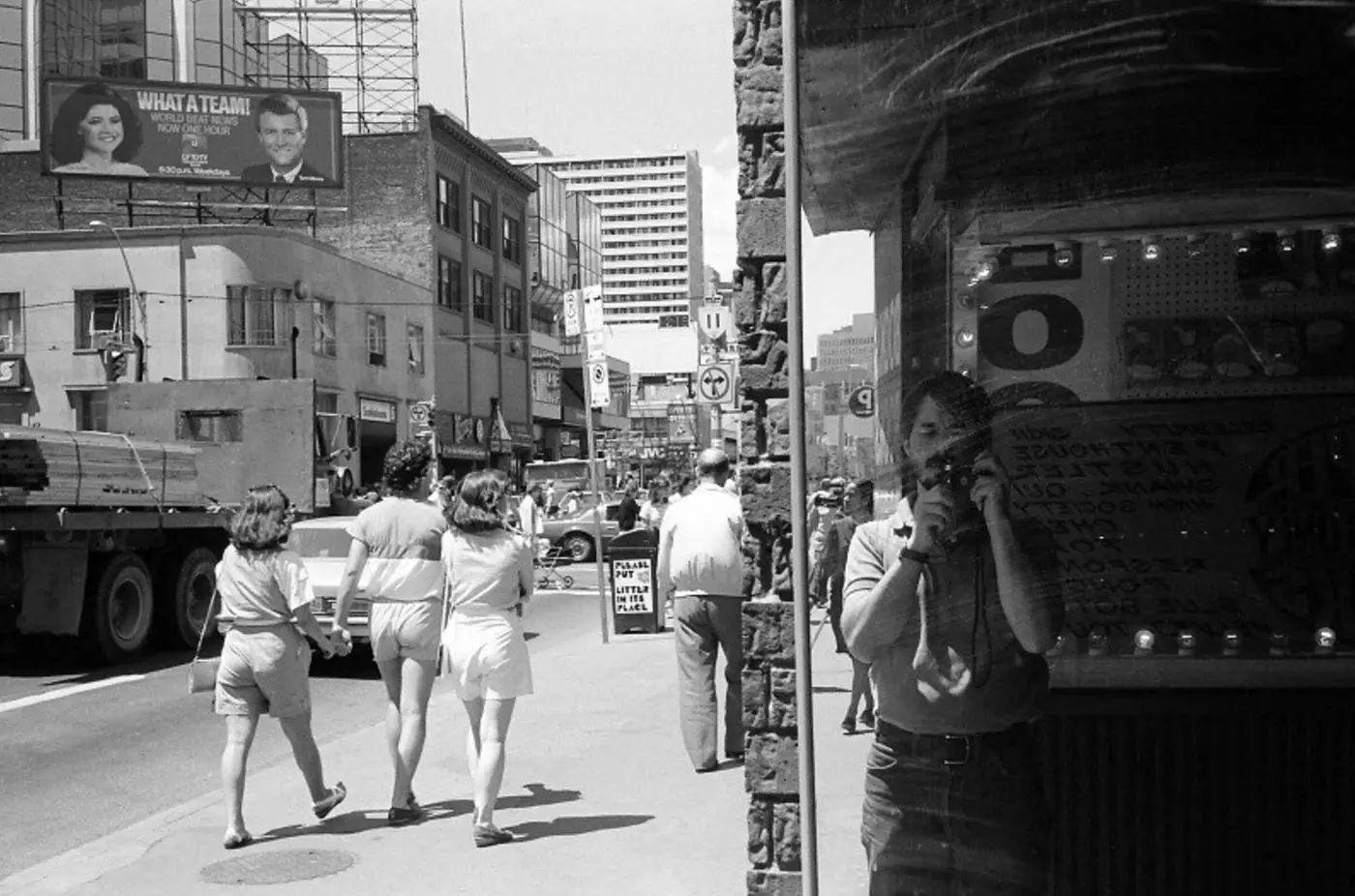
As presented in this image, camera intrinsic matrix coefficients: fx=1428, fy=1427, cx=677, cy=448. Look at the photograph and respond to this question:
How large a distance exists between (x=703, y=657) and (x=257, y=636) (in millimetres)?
2565

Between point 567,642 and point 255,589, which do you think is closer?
point 255,589

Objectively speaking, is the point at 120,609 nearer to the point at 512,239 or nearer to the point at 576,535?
the point at 576,535

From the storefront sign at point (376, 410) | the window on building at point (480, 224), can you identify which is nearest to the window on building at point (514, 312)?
the window on building at point (480, 224)

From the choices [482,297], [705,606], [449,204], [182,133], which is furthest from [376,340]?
[705,606]

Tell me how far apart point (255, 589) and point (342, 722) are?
14.8 feet

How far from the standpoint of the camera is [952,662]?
3.61 m

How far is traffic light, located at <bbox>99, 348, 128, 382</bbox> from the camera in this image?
111 feet

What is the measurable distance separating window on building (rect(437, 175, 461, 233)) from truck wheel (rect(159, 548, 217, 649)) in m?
35.8

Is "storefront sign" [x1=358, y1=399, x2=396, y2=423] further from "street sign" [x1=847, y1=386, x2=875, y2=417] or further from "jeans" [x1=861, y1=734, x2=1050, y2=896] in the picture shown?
"jeans" [x1=861, y1=734, x2=1050, y2=896]

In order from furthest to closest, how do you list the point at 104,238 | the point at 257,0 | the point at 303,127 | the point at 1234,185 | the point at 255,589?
the point at 257,0, the point at 303,127, the point at 104,238, the point at 255,589, the point at 1234,185

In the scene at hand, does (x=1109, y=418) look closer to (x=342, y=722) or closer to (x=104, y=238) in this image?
(x=342, y=722)

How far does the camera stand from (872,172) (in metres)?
3.85

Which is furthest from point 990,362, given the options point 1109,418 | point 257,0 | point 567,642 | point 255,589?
point 257,0

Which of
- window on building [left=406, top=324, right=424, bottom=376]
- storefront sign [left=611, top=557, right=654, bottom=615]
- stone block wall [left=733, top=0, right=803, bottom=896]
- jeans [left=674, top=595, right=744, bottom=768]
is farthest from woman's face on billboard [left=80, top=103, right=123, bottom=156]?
stone block wall [left=733, top=0, right=803, bottom=896]
